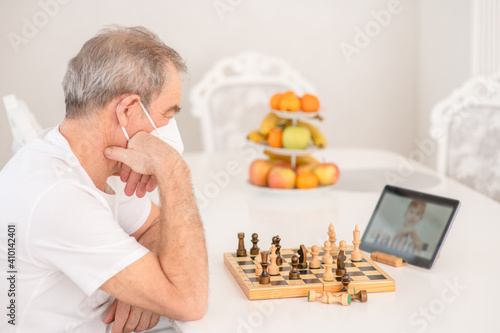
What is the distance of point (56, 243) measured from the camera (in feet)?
3.94

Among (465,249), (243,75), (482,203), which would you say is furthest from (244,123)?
(465,249)

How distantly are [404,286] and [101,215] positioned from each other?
0.65 meters

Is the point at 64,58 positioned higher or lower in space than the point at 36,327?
higher

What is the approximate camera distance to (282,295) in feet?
4.23

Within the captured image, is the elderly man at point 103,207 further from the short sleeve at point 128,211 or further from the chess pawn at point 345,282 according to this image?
the chess pawn at point 345,282

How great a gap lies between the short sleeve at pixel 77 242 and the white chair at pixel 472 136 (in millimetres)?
1648

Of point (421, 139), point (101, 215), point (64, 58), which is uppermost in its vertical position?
point (64, 58)

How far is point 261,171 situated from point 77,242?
3.50 ft

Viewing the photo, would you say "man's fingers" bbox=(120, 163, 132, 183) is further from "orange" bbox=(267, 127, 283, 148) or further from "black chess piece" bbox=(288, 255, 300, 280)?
"orange" bbox=(267, 127, 283, 148)

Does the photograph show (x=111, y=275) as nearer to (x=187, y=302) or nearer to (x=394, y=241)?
(x=187, y=302)

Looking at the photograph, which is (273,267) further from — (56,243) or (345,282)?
(56,243)

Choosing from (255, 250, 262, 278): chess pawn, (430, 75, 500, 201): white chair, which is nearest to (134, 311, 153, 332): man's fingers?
(255, 250, 262, 278): chess pawn

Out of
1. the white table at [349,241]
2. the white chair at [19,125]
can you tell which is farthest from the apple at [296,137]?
the white chair at [19,125]

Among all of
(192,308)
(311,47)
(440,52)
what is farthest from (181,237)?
(440,52)
